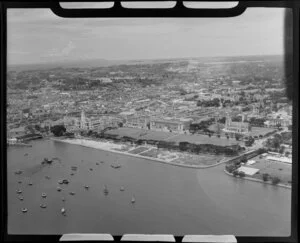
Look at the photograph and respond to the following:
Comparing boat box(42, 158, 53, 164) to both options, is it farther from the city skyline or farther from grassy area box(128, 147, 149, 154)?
the city skyline

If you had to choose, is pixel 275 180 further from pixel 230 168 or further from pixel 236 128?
pixel 236 128

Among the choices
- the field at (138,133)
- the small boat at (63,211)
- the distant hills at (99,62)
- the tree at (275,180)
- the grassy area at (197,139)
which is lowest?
the small boat at (63,211)

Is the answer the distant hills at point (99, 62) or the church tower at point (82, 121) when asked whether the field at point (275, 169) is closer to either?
the distant hills at point (99, 62)

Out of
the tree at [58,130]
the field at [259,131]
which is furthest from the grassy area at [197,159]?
the tree at [58,130]

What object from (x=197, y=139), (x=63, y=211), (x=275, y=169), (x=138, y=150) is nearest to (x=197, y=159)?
(x=197, y=139)

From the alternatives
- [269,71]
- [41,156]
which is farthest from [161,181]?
[269,71]

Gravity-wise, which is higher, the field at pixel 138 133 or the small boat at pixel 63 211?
the field at pixel 138 133

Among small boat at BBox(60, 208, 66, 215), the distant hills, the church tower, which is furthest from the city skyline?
small boat at BBox(60, 208, 66, 215)
